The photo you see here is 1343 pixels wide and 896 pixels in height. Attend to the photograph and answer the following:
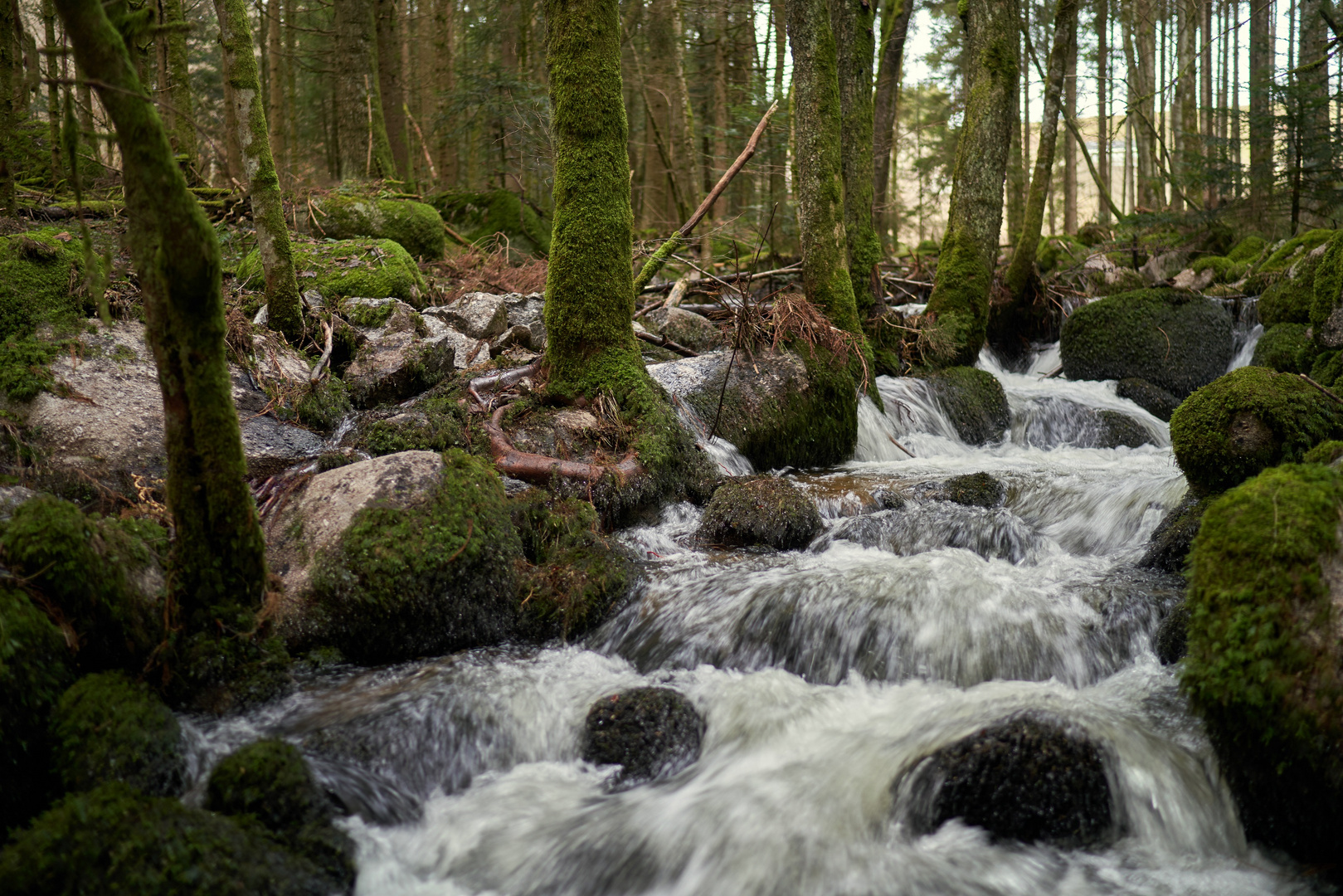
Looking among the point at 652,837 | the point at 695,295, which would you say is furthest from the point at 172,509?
the point at 695,295

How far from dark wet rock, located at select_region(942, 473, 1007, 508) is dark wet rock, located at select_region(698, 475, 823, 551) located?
1232mm

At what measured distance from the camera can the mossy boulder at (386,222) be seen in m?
10.5

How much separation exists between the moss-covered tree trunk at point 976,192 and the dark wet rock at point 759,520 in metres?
5.40

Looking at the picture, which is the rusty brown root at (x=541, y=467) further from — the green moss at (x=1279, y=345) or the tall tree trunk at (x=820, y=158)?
the green moss at (x=1279, y=345)

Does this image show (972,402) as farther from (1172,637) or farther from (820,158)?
(1172,637)

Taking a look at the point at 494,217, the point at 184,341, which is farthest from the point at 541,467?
the point at 494,217

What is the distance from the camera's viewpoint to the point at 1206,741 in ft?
11.5

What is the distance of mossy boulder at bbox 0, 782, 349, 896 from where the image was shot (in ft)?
7.88

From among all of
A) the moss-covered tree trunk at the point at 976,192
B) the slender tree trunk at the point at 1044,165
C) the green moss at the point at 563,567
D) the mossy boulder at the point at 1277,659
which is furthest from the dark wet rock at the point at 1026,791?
the slender tree trunk at the point at 1044,165

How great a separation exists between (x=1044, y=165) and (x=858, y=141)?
12.3 feet

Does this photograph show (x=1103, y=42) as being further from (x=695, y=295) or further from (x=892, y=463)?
(x=892, y=463)

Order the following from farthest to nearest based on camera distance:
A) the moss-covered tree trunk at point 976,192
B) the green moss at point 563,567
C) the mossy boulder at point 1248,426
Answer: the moss-covered tree trunk at point 976,192
the mossy boulder at point 1248,426
the green moss at point 563,567

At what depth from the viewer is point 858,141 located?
34.2ft

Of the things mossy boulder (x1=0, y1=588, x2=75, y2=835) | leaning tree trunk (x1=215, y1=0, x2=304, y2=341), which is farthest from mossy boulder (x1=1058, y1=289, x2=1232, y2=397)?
mossy boulder (x1=0, y1=588, x2=75, y2=835)
